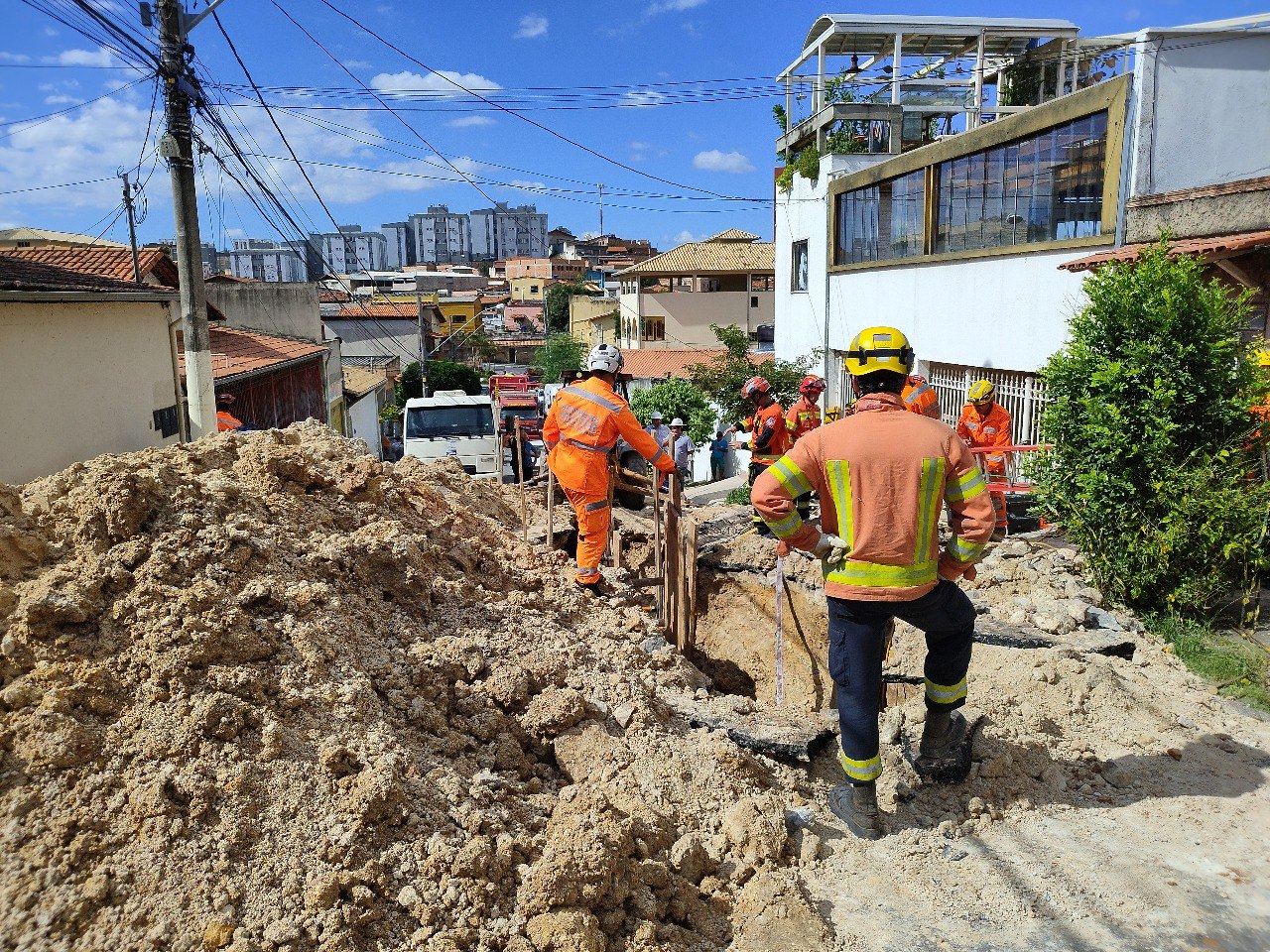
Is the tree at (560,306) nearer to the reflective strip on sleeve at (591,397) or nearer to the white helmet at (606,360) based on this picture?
the white helmet at (606,360)

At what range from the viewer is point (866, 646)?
351cm

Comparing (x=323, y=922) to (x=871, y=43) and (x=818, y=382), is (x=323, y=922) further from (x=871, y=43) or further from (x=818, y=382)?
(x=871, y=43)

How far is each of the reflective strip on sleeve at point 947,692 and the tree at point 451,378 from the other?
36022mm

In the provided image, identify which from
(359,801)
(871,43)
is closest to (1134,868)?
(359,801)

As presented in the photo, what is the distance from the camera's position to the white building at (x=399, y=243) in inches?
6481

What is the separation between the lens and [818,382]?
27.2 ft

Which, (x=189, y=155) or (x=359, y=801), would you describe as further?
(x=189, y=155)

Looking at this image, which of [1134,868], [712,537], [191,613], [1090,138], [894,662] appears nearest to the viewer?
[1134,868]

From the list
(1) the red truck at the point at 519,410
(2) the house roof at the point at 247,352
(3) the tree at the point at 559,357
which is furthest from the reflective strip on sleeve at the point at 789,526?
(3) the tree at the point at 559,357

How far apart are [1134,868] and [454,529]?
14.3 ft

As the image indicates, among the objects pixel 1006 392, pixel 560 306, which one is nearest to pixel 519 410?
pixel 1006 392

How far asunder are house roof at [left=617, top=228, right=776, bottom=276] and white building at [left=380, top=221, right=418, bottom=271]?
129 m

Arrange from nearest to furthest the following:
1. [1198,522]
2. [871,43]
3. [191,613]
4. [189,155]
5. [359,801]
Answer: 1. [359,801]
2. [191,613]
3. [1198,522]
4. [189,155]
5. [871,43]

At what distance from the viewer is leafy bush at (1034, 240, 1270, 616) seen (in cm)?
558
